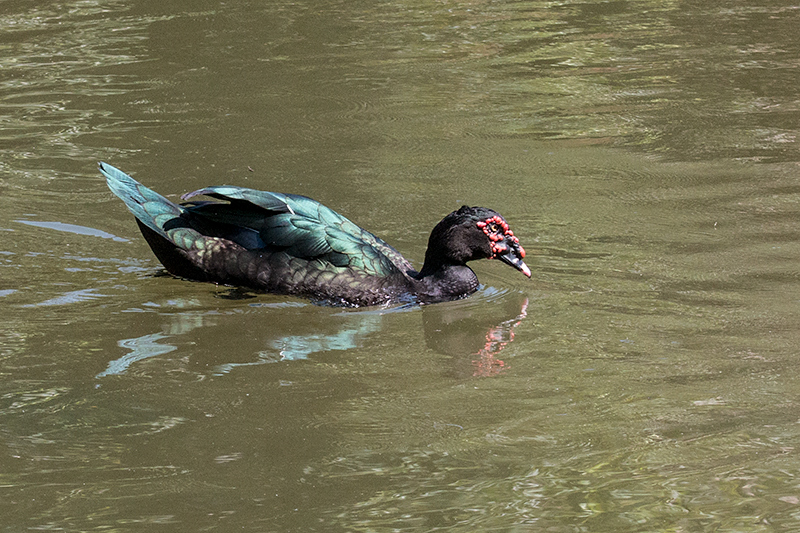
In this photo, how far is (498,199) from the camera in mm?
9656

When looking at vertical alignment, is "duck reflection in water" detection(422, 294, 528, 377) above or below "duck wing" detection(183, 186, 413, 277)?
below

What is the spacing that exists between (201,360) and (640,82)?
764 centimetres

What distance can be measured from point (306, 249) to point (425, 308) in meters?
0.92

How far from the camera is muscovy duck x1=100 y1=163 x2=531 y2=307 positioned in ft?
25.6

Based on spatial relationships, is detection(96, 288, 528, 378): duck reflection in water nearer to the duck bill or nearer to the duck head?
the duck bill

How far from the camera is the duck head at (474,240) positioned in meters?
7.92

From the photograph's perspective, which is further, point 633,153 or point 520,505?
point 633,153

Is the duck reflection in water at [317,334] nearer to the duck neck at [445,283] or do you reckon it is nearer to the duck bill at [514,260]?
the duck neck at [445,283]

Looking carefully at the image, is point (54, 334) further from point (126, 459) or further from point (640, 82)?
point (640, 82)

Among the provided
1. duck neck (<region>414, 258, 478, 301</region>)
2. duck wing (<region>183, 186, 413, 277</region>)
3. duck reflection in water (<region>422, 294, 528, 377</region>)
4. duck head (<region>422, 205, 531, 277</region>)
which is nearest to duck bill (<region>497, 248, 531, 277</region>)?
duck head (<region>422, 205, 531, 277</region>)

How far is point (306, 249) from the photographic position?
25.7 ft

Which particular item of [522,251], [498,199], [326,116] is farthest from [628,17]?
[522,251]

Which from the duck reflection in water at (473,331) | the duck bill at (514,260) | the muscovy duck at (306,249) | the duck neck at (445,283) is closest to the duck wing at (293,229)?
the muscovy duck at (306,249)

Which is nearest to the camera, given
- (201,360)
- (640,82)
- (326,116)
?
(201,360)
